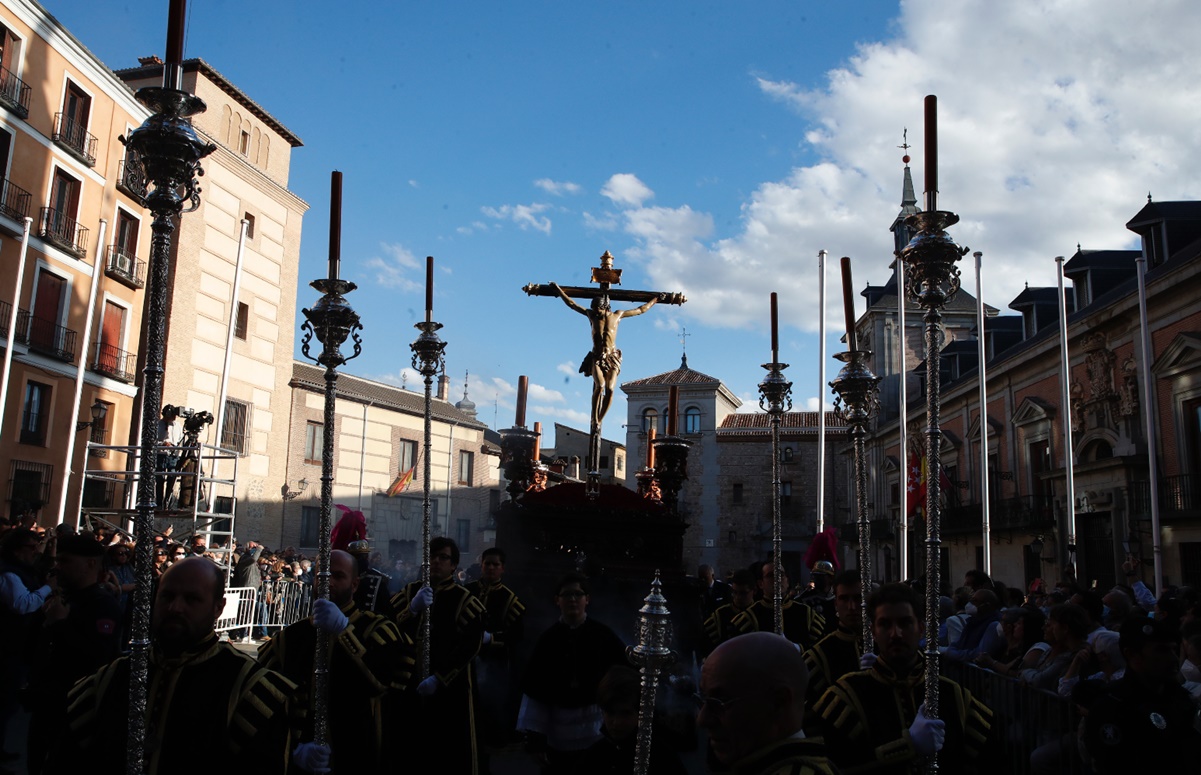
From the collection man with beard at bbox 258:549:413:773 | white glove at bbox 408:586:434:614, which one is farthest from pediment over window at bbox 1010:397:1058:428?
man with beard at bbox 258:549:413:773

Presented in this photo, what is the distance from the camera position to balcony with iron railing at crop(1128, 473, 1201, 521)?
18891mm

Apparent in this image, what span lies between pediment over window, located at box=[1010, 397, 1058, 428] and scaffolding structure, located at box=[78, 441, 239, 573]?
21.3m

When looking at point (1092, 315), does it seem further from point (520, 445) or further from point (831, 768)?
point (831, 768)

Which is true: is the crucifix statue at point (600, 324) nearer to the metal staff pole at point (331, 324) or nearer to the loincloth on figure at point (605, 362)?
the loincloth on figure at point (605, 362)

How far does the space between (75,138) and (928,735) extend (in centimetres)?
2342

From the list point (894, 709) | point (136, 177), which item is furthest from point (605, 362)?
point (894, 709)

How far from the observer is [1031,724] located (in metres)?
5.63

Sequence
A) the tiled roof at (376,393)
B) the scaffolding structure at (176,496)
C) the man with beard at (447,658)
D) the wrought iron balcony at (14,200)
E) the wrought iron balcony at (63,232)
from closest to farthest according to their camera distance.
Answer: the man with beard at (447,658) < the scaffolding structure at (176,496) < the wrought iron balcony at (14,200) < the wrought iron balcony at (63,232) < the tiled roof at (376,393)

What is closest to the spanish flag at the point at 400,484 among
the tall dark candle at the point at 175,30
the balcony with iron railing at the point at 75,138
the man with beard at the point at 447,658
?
the balcony with iron railing at the point at 75,138

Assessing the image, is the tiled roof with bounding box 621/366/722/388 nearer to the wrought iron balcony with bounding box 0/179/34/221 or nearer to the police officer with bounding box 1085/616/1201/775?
Result: the wrought iron balcony with bounding box 0/179/34/221

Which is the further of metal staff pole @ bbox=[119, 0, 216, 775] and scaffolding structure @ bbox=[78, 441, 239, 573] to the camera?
scaffolding structure @ bbox=[78, 441, 239, 573]

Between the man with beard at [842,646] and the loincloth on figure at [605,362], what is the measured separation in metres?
5.76

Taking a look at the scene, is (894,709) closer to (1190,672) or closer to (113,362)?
(1190,672)

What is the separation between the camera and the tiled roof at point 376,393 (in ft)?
95.9
